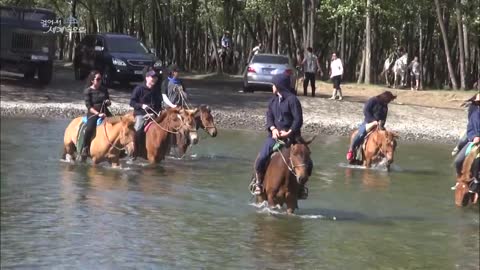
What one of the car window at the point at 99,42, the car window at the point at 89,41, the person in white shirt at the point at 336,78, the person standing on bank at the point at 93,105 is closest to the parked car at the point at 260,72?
the person in white shirt at the point at 336,78

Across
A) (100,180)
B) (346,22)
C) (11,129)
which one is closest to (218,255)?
(100,180)

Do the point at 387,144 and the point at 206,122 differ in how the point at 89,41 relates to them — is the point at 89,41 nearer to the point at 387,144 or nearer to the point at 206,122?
the point at 206,122

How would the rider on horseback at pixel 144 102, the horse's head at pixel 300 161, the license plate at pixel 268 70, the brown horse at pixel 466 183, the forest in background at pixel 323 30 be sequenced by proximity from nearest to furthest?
the horse's head at pixel 300 161 < the brown horse at pixel 466 183 < the rider on horseback at pixel 144 102 < the license plate at pixel 268 70 < the forest in background at pixel 323 30

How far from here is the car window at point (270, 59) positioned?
3947 cm

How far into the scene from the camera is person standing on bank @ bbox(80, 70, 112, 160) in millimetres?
18609

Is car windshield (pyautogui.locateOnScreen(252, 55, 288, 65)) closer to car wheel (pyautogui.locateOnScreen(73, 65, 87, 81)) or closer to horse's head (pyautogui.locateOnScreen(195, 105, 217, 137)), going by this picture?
car wheel (pyautogui.locateOnScreen(73, 65, 87, 81))

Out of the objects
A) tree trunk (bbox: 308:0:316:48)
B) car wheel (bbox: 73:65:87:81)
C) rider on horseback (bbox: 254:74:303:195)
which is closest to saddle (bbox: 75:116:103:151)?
rider on horseback (bbox: 254:74:303:195)

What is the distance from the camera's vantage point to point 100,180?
17203mm

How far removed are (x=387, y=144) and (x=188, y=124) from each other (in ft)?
15.3

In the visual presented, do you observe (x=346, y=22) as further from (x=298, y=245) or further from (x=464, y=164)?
(x=298, y=245)

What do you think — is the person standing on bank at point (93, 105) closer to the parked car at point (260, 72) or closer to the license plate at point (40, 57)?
the license plate at point (40, 57)

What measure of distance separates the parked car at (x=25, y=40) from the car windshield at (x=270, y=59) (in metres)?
8.42

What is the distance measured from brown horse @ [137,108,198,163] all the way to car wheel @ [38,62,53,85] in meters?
17.1

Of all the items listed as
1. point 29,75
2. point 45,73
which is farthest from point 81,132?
point 29,75
